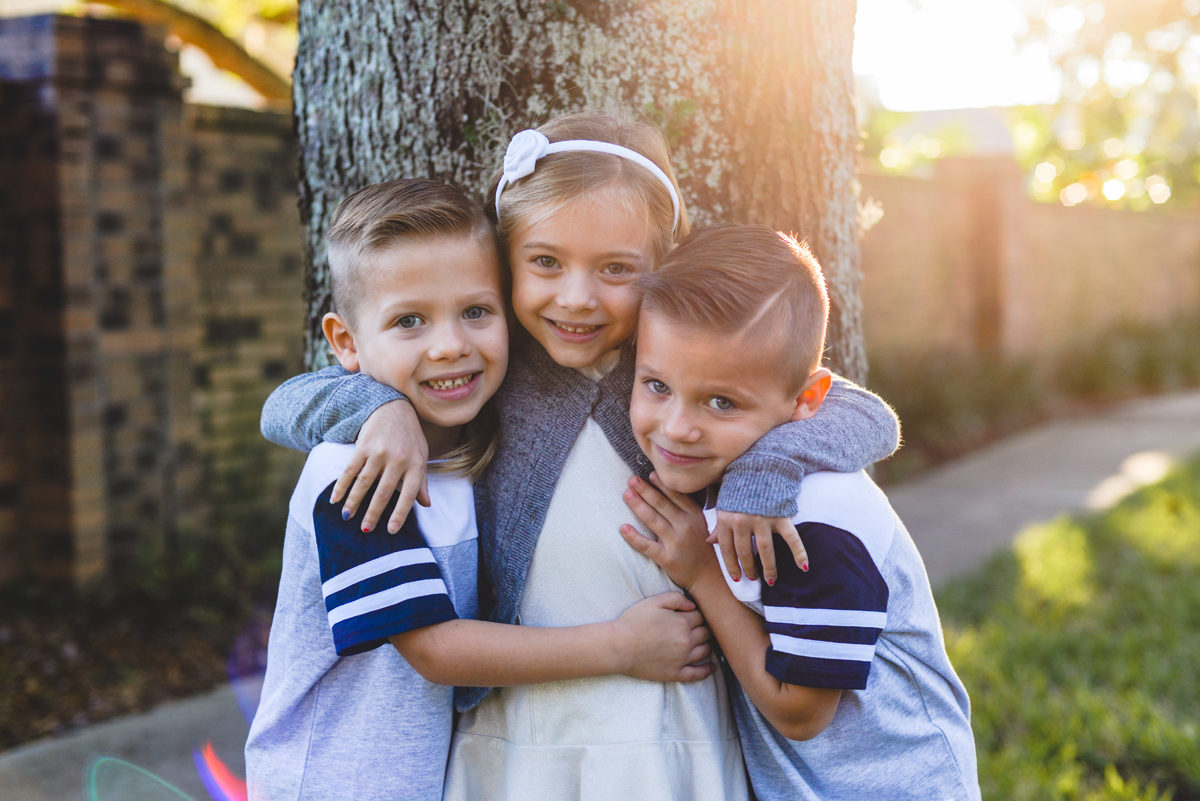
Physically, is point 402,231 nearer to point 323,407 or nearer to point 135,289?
point 323,407

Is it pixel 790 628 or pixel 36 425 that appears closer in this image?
pixel 790 628

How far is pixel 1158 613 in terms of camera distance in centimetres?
467

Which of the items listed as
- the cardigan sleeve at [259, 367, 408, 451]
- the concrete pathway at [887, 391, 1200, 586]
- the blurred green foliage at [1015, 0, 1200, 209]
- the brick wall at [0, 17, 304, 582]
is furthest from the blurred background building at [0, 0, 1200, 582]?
the blurred green foliage at [1015, 0, 1200, 209]

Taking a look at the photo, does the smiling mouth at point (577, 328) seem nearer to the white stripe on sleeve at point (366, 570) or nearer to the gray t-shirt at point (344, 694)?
the gray t-shirt at point (344, 694)

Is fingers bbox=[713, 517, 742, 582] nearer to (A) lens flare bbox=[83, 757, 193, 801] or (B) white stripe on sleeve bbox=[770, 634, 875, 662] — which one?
(B) white stripe on sleeve bbox=[770, 634, 875, 662]

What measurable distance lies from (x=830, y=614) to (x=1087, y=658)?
10.5 ft

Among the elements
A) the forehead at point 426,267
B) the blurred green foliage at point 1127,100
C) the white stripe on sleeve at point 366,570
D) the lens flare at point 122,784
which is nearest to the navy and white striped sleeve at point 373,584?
the white stripe on sleeve at point 366,570

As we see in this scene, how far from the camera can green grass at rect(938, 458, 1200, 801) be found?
10.7ft

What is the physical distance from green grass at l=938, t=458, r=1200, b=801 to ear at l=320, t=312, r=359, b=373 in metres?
2.36

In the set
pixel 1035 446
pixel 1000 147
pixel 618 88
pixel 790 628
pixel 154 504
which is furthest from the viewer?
pixel 1000 147

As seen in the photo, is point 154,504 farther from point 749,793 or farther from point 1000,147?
point 1000,147

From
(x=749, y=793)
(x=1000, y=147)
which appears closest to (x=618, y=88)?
(x=749, y=793)

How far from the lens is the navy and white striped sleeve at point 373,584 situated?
61.3 inches

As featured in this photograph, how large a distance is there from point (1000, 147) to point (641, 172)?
Result: 128 ft
